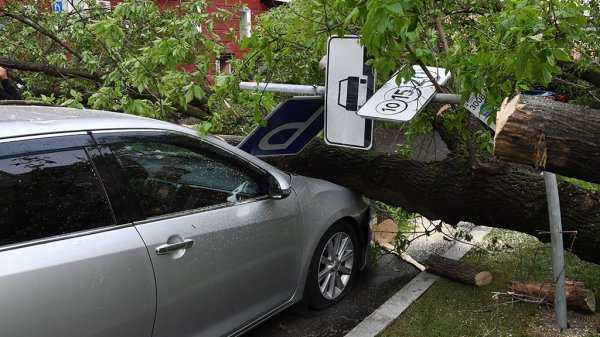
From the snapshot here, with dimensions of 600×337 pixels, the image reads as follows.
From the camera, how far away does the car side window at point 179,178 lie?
295cm

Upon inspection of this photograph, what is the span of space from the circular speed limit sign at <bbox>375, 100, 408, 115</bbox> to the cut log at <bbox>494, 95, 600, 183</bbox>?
847 mm

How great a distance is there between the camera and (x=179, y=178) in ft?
10.6

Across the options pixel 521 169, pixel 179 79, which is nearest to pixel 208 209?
pixel 179 79

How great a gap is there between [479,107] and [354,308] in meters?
1.82

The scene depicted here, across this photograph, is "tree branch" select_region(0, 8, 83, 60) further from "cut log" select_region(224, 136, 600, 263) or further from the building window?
"cut log" select_region(224, 136, 600, 263)

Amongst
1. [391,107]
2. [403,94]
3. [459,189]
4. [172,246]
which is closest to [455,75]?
[403,94]

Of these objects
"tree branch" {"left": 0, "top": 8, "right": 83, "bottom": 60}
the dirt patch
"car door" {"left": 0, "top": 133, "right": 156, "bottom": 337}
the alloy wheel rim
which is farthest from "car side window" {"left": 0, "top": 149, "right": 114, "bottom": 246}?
"tree branch" {"left": 0, "top": 8, "right": 83, "bottom": 60}

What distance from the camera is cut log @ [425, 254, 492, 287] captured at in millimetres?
4348

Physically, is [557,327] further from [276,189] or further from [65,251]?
[65,251]

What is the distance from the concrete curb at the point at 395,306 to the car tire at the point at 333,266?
364mm

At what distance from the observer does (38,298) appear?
2.32m

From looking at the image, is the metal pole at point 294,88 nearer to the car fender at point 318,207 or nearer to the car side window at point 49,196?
the car fender at point 318,207

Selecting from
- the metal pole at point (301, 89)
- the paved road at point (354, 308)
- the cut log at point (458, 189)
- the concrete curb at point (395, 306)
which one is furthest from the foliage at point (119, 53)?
the concrete curb at point (395, 306)

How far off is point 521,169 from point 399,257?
4.93ft
